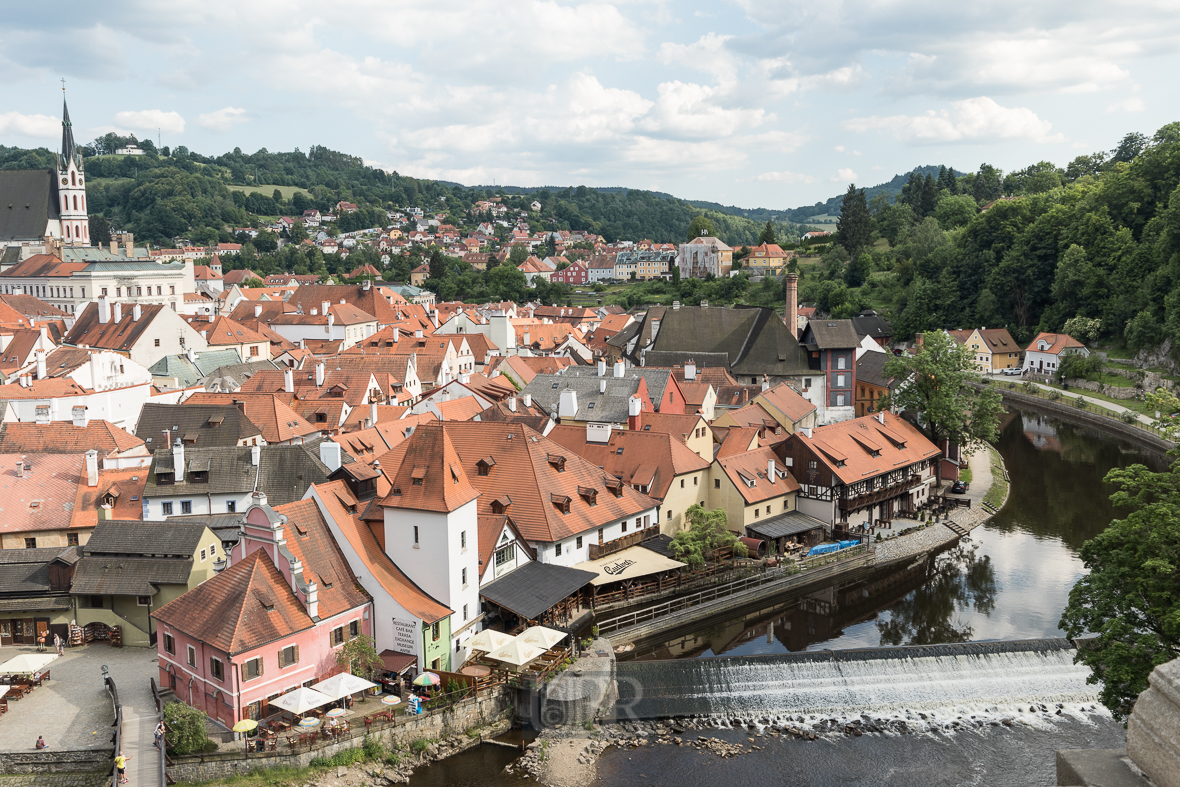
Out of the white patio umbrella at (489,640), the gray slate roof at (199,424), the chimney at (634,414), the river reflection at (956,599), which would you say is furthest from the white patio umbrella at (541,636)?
the gray slate roof at (199,424)

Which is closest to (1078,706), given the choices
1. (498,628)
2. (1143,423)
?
(498,628)

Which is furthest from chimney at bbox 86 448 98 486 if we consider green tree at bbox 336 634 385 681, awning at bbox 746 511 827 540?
awning at bbox 746 511 827 540

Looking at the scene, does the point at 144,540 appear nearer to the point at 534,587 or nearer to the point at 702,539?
the point at 534,587

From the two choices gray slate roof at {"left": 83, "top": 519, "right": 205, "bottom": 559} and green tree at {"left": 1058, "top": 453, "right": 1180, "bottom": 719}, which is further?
gray slate roof at {"left": 83, "top": 519, "right": 205, "bottom": 559}

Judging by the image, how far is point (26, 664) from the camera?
94.6 feet

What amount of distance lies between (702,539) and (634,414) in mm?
12214

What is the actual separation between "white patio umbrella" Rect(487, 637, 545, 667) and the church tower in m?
121

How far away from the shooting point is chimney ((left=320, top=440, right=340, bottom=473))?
41.1 metres

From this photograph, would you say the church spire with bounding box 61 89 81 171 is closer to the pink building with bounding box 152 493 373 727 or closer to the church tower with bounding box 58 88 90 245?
the church tower with bounding box 58 88 90 245

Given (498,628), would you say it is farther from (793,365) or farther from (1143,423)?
(1143,423)

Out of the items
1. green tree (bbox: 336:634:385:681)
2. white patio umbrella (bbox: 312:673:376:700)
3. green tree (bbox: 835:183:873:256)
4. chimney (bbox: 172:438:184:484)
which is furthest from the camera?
green tree (bbox: 835:183:873:256)

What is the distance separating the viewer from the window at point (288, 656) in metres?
27.6

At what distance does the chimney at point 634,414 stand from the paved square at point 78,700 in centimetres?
2754

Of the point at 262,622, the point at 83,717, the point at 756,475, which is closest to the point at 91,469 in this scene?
the point at 83,717
